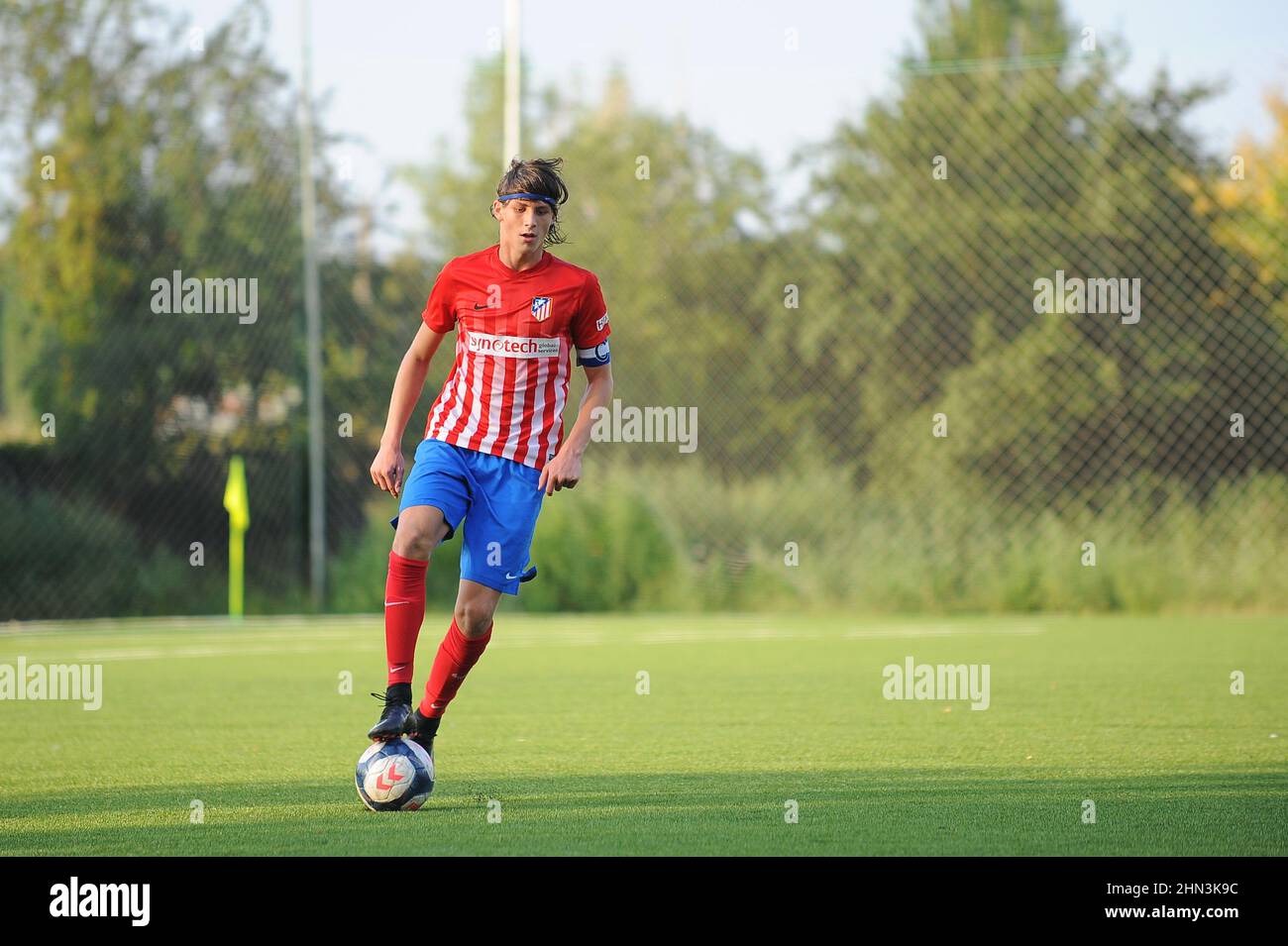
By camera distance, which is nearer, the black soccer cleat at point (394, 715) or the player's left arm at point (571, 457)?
the black soccer cleat at point (394, 715)

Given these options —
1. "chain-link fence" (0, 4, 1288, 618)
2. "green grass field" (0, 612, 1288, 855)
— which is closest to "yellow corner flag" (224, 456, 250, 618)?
"chain-link fence" (0, 4, 1288, 618)

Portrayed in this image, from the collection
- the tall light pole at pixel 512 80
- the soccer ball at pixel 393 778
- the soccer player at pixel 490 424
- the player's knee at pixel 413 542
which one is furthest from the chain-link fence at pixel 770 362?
the soccer ball at pixel 393 778

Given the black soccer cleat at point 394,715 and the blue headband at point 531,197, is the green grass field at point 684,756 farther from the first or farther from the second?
the blue headband at point 531,197

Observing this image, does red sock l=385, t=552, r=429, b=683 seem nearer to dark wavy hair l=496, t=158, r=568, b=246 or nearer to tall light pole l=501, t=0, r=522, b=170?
dark wavy hair l=496, t=158, r=568, b=246

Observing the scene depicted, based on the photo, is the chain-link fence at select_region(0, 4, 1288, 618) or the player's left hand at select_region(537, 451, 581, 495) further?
the chain-link fence at select_region(0, 4, 1288, 618)

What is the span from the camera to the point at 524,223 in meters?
5.55

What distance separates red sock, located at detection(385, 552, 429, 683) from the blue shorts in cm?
18

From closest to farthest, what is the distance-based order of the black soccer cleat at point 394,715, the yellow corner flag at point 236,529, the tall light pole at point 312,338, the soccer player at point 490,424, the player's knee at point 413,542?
the black soccer cleat at point 394,715, the player's knee at point 413,542, the soccer player at point 490,424, the yellow corner flag at point 236,529, the tall light pole at point 312,338

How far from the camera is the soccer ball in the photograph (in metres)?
4.92

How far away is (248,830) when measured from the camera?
178 inches

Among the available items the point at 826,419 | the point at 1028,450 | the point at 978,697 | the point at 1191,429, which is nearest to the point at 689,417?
the point at 826,419

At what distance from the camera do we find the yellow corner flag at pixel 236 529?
17562 millimetres

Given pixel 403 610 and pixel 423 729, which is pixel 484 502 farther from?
pixel 423 729

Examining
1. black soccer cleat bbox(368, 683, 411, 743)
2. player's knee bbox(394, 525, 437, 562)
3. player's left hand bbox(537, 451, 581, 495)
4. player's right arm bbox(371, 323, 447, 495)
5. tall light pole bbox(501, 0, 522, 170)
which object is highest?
tall light pole bbox(501, 0, 522, 170)
